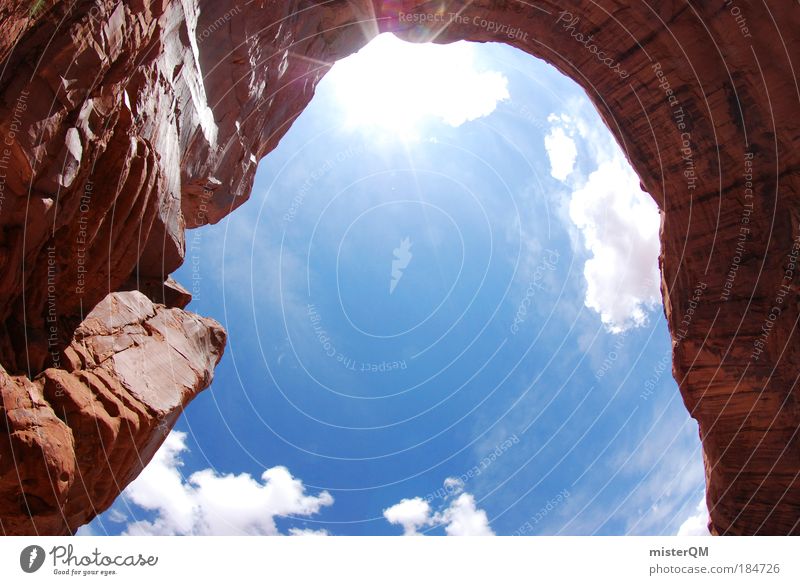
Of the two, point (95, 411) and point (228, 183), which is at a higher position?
point (228, 183)

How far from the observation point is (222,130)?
16.5 metres

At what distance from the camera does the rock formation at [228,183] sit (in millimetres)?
7941

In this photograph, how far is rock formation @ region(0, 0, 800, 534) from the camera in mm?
7941

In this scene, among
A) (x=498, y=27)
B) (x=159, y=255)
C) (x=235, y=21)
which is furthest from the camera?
(x=498, y=27)

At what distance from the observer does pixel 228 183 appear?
60.6 ft

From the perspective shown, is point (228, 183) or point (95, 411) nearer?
point (95, 411)

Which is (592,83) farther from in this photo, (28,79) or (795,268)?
(28,79)

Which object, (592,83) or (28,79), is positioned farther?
(592,83)

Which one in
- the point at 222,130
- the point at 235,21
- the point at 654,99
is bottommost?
the point at 222,130

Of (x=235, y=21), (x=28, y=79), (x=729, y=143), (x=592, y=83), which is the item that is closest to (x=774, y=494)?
(x=729, y=143)

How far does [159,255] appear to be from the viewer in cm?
1351

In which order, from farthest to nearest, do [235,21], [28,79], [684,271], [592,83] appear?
[592,83] < [684,271] < [235,21] < [28,79]

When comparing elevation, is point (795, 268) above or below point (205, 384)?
above
